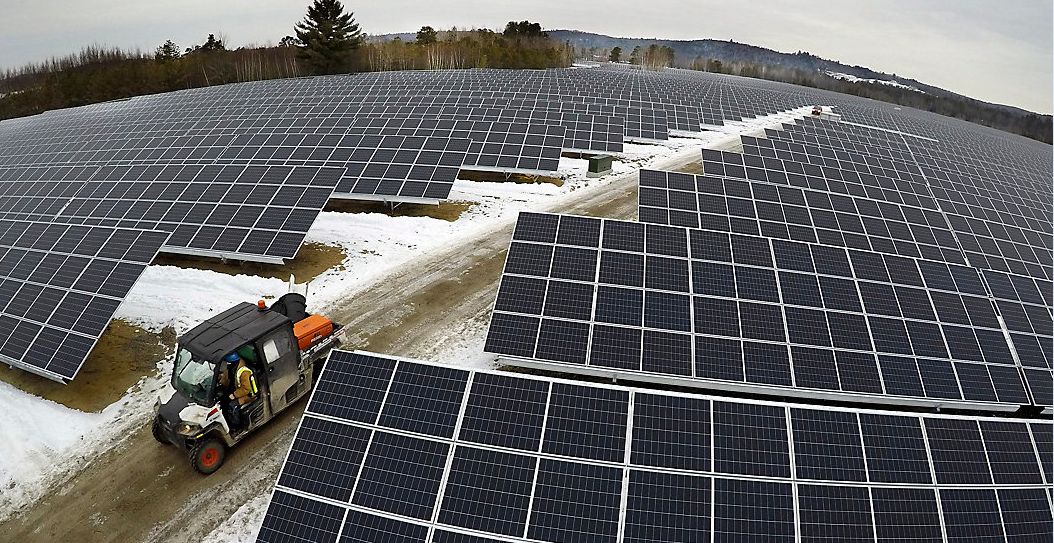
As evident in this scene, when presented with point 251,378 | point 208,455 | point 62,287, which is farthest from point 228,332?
point 62,287

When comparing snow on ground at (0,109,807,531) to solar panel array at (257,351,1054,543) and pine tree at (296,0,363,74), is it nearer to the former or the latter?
solar panel array at (257,351,1054,543)

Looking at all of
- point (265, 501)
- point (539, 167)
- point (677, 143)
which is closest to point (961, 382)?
point (265, 501)

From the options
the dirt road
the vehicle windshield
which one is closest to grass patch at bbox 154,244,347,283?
the dirt road

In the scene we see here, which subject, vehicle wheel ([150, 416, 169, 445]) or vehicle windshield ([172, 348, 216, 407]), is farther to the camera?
vehicle wheel ([150, 416, 169, 445])

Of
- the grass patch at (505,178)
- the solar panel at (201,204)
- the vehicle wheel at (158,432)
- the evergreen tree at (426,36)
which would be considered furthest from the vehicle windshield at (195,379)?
the evergreen tree at (426,36)

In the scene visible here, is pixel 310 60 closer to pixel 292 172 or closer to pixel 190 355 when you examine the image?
pixel 292 172

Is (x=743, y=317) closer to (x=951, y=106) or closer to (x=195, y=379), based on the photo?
(x=195, y=379)

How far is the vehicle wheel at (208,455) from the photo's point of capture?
33.5 ft

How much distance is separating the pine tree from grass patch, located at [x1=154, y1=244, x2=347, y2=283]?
201ft

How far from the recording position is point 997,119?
98.1m

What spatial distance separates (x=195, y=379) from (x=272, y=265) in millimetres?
10042

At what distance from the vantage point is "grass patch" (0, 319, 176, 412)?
12906 millimetres

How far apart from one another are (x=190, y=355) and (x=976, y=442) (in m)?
14.9

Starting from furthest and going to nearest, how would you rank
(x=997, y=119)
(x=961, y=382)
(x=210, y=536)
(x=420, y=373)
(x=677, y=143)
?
(x=997, y=119)
(x=677, y=143)
(x=961, y=382)
(x=210, y=536)
(x=420, y=373)
